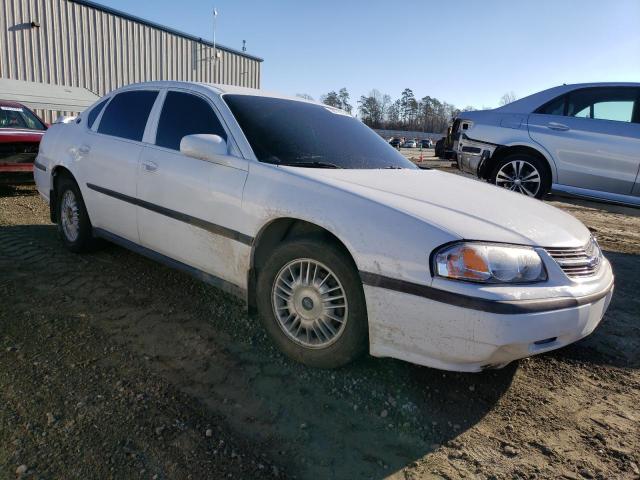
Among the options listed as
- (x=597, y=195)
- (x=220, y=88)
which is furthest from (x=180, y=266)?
(x=597, y=195)

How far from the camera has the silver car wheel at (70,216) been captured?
429 centimetres

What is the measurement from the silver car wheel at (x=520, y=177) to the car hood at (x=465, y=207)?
3290 millimetres

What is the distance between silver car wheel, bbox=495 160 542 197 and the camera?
240 inches

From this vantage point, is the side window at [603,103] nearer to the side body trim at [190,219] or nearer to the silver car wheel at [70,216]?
the side body trim at [190,219]

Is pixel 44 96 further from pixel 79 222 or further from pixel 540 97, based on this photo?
pixel 540 97

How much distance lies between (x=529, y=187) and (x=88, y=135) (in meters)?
5.29

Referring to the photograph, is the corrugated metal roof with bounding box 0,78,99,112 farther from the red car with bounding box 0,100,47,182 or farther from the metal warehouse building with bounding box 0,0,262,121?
the red car with bounding box 0,100,47,182

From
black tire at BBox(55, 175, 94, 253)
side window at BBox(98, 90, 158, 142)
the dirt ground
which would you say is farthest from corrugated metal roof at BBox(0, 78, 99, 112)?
the dirt ground

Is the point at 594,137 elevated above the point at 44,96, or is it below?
below

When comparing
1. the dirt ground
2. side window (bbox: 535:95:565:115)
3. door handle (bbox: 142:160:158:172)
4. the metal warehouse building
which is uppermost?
the metal warehouse building

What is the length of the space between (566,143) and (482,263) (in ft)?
15.4

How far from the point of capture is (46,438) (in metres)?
1.92

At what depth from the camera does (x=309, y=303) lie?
8.27 ft

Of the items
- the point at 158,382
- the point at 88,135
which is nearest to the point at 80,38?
the point at 88,135
